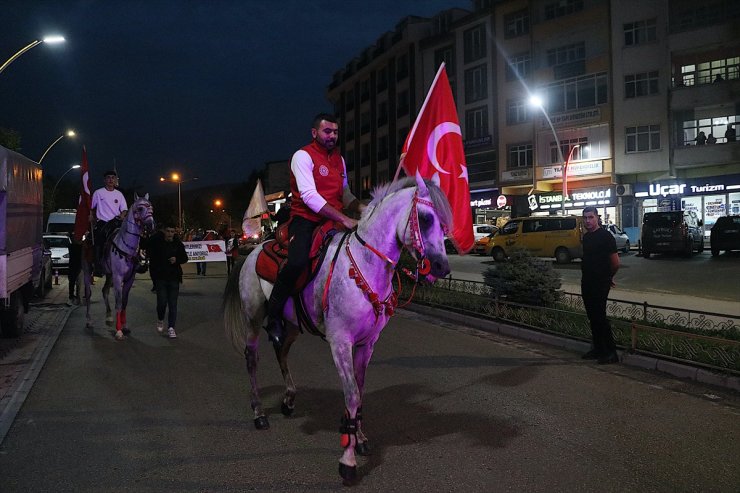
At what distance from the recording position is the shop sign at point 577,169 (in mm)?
38500

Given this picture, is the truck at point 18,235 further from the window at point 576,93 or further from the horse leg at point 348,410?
the window at point 576,93

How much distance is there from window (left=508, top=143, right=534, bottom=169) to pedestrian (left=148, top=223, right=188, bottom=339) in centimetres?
Answer: 3592

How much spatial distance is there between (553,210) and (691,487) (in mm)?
39407

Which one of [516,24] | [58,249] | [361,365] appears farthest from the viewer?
[516,24]

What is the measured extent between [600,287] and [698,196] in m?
32.6

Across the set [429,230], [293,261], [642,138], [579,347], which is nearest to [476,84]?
[642,138]

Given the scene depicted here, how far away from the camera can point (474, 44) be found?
47.0m

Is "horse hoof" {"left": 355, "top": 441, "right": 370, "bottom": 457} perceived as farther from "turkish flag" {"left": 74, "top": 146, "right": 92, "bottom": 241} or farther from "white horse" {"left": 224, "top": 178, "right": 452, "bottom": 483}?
"turkish flag" {"left": 74, "top": 146, "right": 92, "bottom": 241}

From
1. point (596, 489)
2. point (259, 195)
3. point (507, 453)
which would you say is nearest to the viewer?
point (596, 489)

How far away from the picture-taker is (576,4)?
39969 mm

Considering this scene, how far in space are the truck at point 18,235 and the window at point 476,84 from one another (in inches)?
1567

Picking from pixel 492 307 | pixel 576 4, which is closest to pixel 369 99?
pixel 576 4

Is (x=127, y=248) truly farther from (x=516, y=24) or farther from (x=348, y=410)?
(x=516, y=24)

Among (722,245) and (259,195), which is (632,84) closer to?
(722,245)
